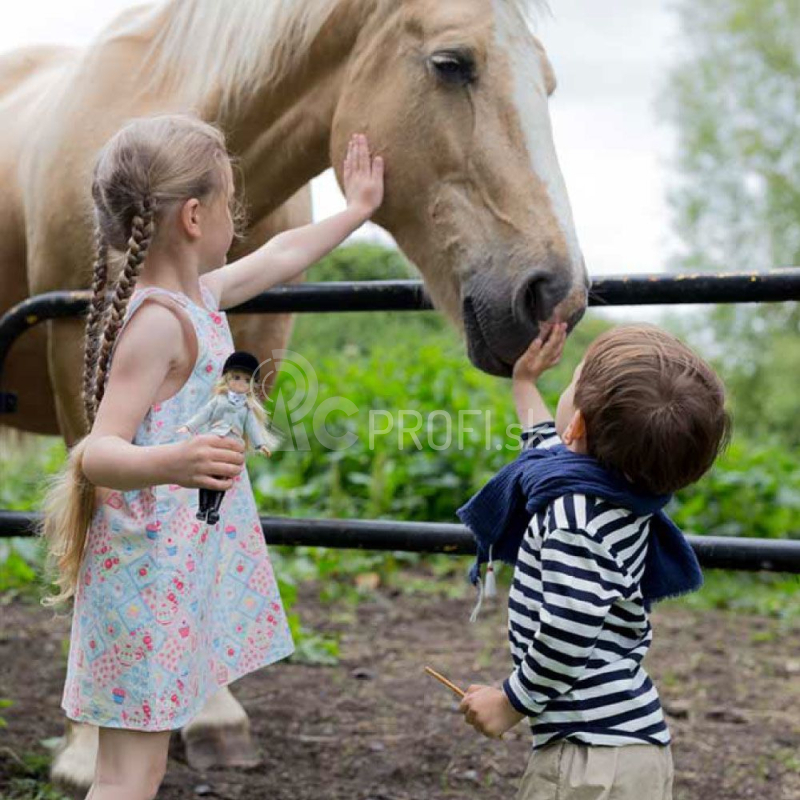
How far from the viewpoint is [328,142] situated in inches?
105

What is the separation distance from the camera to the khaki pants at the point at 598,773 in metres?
1.53

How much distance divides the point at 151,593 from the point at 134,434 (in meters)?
0.25

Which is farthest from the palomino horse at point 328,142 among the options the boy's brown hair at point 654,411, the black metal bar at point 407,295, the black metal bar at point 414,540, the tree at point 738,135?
the tree at point 738,135

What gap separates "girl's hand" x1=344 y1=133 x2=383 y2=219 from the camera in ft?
7.70

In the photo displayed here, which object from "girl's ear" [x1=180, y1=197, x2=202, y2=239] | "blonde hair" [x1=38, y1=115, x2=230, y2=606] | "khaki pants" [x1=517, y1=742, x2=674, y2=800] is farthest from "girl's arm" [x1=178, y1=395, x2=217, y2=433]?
"khaki pants" [x1=517, y1=742, x2=674, y2=800]

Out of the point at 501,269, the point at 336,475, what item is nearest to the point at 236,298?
the point at 501,269

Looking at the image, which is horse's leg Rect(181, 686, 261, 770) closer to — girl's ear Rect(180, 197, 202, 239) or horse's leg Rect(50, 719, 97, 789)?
horse's leg Rect(50, 719, 97, 789)

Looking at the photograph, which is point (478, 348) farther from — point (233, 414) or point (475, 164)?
point (233, 414)

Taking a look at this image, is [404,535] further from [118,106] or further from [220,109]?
[118,106]

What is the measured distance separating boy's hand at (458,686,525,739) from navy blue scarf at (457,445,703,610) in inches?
8.4

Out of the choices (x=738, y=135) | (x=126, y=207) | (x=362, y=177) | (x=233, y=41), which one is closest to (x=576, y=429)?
(x=126, y=207)

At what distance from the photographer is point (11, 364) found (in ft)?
10.9

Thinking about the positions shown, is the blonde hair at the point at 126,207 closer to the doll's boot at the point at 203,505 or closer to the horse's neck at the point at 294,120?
the doll's boot at the point at 203,505

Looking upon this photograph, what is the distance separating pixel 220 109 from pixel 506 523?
4.99 ft
